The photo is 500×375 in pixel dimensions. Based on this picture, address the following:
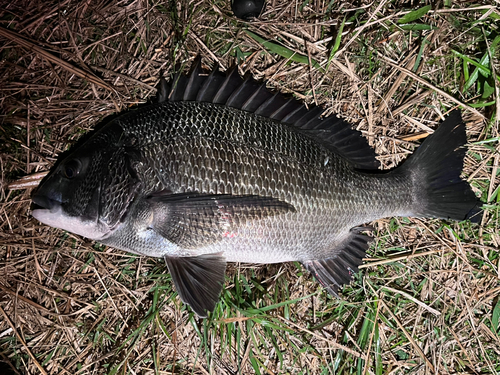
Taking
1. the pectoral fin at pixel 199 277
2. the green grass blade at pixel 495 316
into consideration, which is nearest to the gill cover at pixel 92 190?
the pectoral fin at pixel 199 277

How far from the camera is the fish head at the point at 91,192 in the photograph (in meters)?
2.31

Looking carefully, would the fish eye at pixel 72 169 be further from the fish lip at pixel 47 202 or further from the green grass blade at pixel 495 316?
the green grass blade at pixel 495 316

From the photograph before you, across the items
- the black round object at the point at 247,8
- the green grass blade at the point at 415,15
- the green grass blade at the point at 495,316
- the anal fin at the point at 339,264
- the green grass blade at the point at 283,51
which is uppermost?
the green grass blade at the point at 415,15

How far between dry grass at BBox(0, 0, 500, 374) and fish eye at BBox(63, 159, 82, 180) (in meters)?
0.54

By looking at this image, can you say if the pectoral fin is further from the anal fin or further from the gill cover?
the anal fin

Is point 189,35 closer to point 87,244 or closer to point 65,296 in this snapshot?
point 87,244

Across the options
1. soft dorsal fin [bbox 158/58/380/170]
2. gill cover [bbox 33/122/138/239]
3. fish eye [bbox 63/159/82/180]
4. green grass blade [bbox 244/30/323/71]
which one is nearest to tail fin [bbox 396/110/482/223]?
soft dorsal fin [bbox 158/58/380/170]

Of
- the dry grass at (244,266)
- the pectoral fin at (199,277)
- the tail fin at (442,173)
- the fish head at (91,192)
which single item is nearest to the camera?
the fish head at (91,192)

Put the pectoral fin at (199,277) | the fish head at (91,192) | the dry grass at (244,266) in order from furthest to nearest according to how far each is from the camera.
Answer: the dry grass at (244,266)
the pectoral fin at (199,277)
the fish head at (91,192)

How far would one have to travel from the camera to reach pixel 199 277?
8.32 feet

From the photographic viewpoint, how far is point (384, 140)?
9.57ft

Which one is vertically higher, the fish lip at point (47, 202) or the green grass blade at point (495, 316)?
the green grass blade at point (495, 316)

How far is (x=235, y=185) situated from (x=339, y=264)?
3.52 feet

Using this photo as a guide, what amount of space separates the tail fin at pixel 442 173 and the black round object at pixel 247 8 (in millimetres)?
1663
